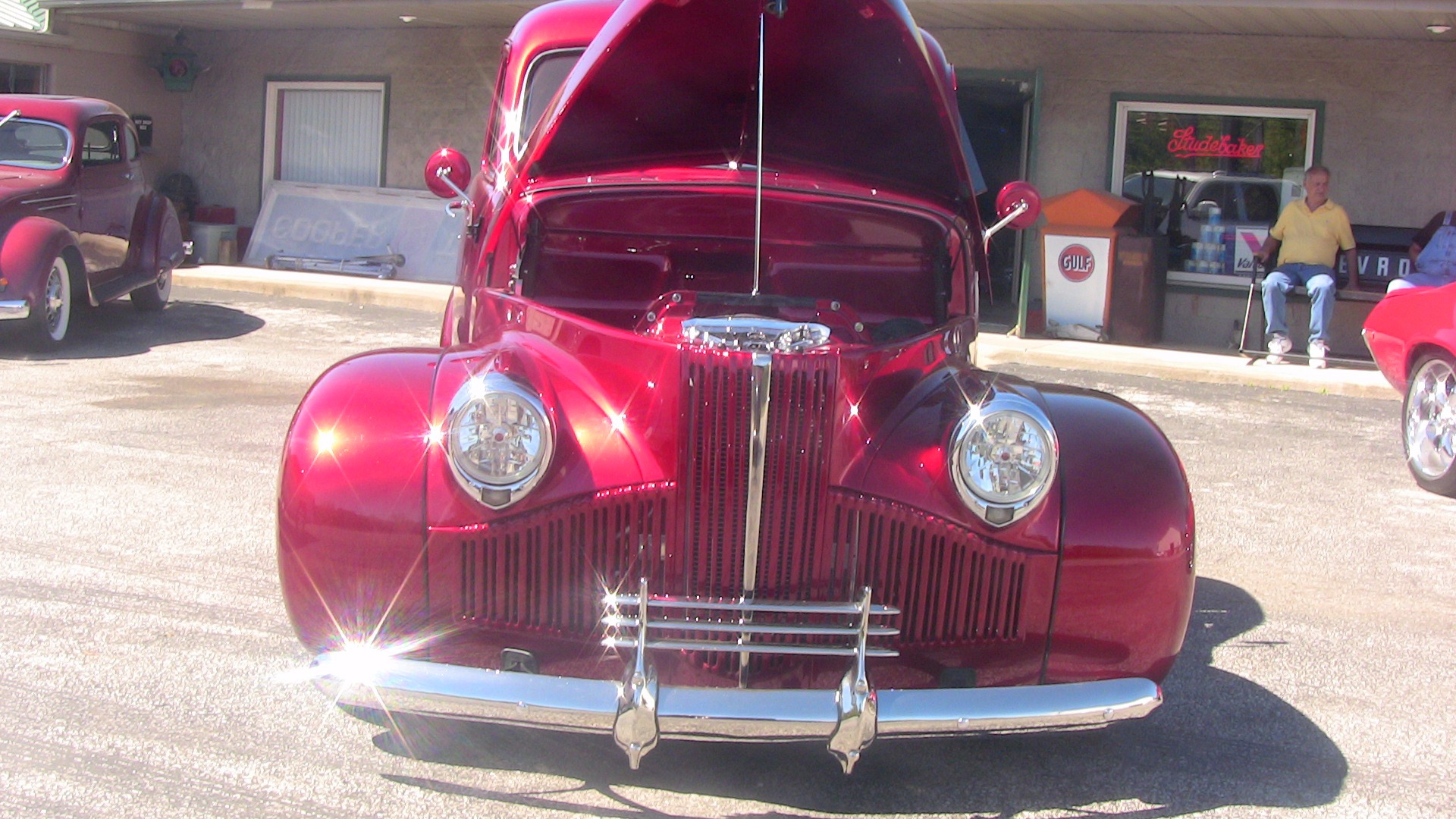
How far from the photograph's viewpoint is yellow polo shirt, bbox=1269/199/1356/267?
10281 millimetres

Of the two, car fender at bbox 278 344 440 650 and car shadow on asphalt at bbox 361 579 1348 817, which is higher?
car fender at bbox 278 344 440 650

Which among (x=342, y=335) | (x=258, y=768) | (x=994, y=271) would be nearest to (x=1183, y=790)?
(x=258, y=768)

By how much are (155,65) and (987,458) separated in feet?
50.2

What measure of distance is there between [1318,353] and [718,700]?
889 centimetres

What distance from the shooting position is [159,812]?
2.72 meters

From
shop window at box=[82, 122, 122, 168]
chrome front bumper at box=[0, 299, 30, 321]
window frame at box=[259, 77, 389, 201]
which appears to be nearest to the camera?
chrome front bumper at box=[0, 299, 30, 321]

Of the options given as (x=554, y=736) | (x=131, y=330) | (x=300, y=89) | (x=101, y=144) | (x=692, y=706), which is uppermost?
(x=300, y=89)

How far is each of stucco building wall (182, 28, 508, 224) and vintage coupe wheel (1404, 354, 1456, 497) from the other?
9.38 metres

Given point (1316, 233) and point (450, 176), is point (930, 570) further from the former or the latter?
point (1316, 233)

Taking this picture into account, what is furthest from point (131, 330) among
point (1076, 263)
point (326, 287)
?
point (1076, 263)

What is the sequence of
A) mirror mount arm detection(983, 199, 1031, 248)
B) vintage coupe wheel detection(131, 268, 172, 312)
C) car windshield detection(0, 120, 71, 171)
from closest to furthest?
mirror mount arm detection(983, 199, 1031, 248)
car windshield detection(0, 120, 71, 171)
vintage coupe wheel detection(131, 268, 172, 312)

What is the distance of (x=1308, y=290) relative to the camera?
1022cm

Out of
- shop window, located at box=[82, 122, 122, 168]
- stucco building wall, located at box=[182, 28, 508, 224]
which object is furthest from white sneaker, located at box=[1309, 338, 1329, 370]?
shop window, located at box=[82, 122, 122, 168]

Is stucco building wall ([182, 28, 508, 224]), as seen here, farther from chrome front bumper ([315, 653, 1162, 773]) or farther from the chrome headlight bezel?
chrome front bumper ([315, 653, 1162, 773])
